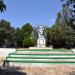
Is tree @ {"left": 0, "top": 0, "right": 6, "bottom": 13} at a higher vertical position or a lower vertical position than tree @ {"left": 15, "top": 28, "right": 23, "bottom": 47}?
lower

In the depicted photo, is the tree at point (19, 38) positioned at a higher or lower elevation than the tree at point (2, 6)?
higher

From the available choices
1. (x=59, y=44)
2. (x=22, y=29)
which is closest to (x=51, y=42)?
(x=59, y=44)

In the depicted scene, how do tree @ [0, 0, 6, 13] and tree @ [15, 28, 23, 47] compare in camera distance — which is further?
→ tree @ [15, 28, 23, 47]

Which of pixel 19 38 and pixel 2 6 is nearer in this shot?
pixel 2 6

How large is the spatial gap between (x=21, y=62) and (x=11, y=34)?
57955 millimetres

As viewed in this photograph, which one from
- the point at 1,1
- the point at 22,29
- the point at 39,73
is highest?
the point at 22,29

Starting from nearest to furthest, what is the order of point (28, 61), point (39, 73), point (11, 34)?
1. point (39, 73)
2. point (28, 61)
3. point (11, 34)

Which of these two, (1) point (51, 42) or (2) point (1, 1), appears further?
(1) point (51, 42)

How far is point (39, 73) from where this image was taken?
1262cm

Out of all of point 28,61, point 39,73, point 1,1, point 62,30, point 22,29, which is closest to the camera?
point 1,1

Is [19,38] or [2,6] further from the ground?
[19,38]

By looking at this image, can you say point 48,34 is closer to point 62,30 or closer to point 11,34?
point 62,30

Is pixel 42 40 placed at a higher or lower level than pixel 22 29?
lower

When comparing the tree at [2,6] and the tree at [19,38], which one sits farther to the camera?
the tree at [19,38]
